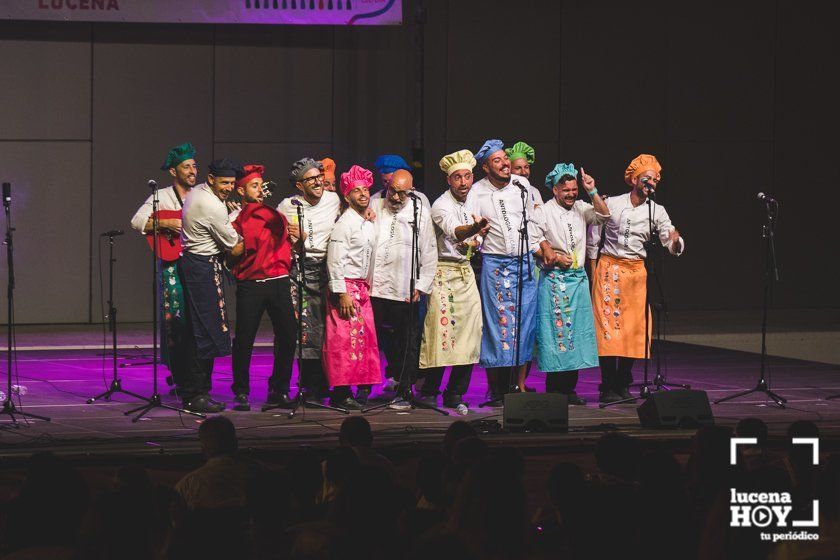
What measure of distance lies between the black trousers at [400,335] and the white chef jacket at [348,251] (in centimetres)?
35

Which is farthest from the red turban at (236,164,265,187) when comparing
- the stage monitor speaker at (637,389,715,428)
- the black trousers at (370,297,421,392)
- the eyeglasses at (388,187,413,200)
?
the stage monitor speaker at (637,389,715,428)

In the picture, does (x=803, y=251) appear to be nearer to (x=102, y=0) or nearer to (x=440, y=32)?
(x=440, y=32)

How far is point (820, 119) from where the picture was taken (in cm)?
1437

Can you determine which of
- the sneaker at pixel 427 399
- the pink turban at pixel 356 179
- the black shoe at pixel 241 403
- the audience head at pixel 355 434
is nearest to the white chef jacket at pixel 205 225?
the pink turban at pixel 356 179

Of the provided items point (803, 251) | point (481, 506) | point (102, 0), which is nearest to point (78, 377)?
point (102, 0)

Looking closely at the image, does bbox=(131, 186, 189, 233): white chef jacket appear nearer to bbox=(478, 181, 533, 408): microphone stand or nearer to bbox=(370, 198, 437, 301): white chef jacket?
bbox=(370, 198, 437, 301): white chef jacket

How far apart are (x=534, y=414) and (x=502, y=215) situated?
1575mm

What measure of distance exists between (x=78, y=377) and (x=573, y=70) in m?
6.80

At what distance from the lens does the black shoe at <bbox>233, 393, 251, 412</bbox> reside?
25.3ft

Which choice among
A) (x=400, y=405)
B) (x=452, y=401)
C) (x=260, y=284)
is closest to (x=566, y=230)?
(x=452, y=401)

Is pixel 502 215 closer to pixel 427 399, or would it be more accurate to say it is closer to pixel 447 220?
pixel 447 220

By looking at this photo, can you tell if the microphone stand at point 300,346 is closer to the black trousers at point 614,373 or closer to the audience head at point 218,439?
the black trousers at point 614,373
